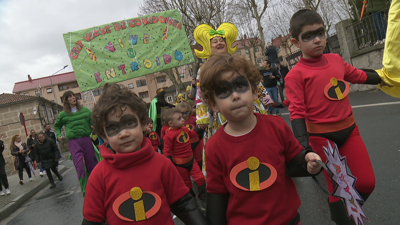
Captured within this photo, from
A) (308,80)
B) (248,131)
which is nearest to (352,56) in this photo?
(308,80)

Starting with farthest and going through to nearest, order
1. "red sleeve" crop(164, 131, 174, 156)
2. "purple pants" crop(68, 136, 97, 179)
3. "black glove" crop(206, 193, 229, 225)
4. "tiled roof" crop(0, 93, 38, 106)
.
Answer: "tiled roof" crop(0, 93, 38, 106) < "purple pants" crop(68, 136, 97, 179) < "red sleeve" crop(164, 131, 174, 156) < "black glove" crop(206, 193, 229, 225)

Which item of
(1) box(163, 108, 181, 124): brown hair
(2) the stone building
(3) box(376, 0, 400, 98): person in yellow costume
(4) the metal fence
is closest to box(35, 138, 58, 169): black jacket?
(1) box(163, 108, 181, 124): brown hair

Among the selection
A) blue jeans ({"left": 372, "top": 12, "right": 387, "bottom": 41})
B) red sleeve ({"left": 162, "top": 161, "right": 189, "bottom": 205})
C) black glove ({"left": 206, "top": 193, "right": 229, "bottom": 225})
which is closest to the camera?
black glove ({"left": 206, "top": 193, "right": 229, "bottom": 225})

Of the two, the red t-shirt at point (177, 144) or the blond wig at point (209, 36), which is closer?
the blond wig at point (209, 36)

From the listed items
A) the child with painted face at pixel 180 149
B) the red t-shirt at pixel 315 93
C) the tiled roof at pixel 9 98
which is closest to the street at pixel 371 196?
the red t-shirt at pixel 315 93

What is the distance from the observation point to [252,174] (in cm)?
164

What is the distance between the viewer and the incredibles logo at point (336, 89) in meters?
2.39

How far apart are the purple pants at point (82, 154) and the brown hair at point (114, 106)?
357 cm

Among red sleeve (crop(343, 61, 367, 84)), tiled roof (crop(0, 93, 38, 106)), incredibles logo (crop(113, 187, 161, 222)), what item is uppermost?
tiled roof (crop(0, 93, 38, 106))

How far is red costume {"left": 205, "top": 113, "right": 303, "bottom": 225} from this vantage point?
162 cm

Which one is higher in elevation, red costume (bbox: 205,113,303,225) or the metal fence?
the metal fence

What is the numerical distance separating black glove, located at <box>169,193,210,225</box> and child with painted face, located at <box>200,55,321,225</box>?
8 centimetres

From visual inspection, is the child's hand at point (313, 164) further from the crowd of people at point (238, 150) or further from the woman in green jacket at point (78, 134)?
the woman in green jacket at point (78, 134)

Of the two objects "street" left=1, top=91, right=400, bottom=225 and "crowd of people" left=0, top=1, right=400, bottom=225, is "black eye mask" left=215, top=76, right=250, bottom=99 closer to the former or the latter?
"crowd of people" left=0, top=1, right=400, bottom=225
